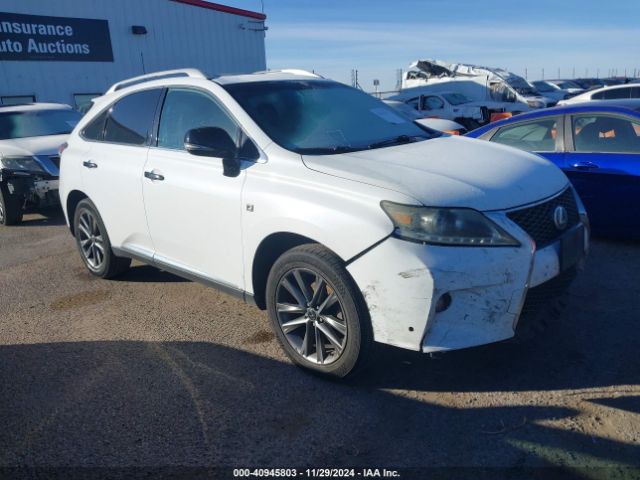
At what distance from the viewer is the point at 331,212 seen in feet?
9.61

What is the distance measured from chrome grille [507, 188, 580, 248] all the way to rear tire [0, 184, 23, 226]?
7391 mm

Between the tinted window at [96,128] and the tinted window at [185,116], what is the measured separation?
39.7 inches

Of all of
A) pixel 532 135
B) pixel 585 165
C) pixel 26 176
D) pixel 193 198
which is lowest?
pixel 26 176

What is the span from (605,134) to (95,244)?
4.98 meters

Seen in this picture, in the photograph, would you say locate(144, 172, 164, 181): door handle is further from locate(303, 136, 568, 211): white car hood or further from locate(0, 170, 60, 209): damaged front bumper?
locate(0, 170, 60, 209): damaged front bumper

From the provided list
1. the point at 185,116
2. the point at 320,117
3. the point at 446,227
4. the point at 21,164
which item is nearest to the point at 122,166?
the point at 185,116

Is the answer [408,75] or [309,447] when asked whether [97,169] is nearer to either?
[309,447]

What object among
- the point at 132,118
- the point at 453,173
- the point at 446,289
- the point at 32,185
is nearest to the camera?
the point at 446,289

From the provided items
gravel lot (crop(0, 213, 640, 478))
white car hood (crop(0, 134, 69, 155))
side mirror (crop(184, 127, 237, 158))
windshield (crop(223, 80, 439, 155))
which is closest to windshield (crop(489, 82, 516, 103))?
white car hood (crop(0, 134, 69, 155))

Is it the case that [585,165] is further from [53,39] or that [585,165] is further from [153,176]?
[53,39]

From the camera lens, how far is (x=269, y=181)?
3.28 metres

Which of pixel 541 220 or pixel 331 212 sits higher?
pixel 331 212

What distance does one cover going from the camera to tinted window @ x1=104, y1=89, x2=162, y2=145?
171 inches

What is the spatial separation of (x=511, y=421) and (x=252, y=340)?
1.81 meters
